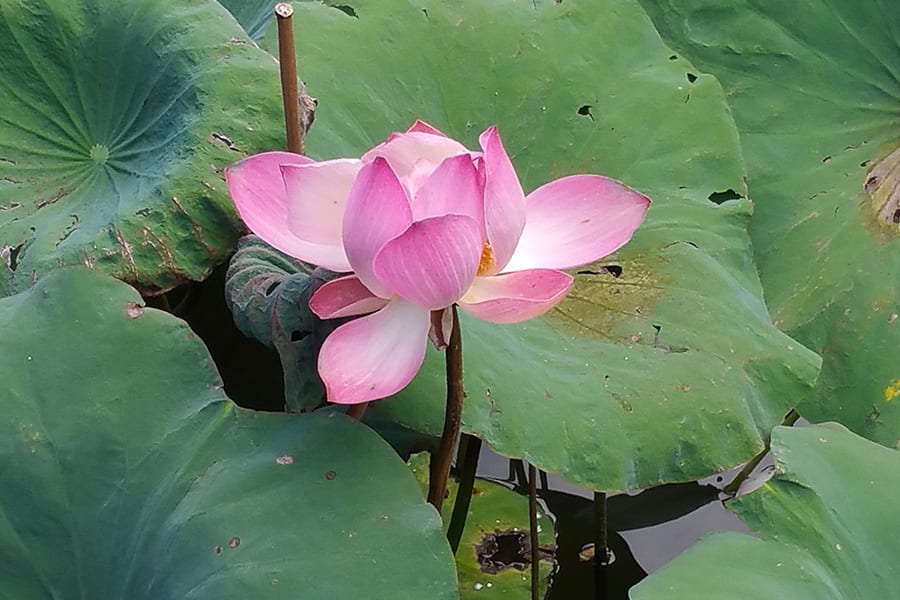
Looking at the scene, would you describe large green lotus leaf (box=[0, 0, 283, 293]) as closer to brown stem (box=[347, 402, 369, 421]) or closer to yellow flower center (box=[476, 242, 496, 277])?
brown stem (box=[347, 402, 369, 421])

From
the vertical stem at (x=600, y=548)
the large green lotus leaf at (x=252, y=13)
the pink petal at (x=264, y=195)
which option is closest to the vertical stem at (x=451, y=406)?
the pink petal at (x=264, y=195)

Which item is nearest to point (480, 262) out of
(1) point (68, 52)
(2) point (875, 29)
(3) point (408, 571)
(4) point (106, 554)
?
(3) point (408, 571)

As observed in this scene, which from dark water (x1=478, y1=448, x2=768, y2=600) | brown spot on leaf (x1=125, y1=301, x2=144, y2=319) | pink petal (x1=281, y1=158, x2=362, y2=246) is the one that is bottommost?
dark water (x1=478, y1=448, x2=768, y2=600)

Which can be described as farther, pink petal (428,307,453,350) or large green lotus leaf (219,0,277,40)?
large green lotus leaf (219,0,277,40)

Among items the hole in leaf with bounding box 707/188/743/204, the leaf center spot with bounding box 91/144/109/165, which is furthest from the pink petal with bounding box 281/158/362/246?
the hole in leaf with bounding box 707/188/743/204

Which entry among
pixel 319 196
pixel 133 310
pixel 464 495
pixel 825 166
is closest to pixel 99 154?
pixel 133 310

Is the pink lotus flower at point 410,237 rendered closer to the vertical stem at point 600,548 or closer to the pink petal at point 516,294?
the pink petal at point 516,294

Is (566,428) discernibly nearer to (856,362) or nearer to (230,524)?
(230,524)
